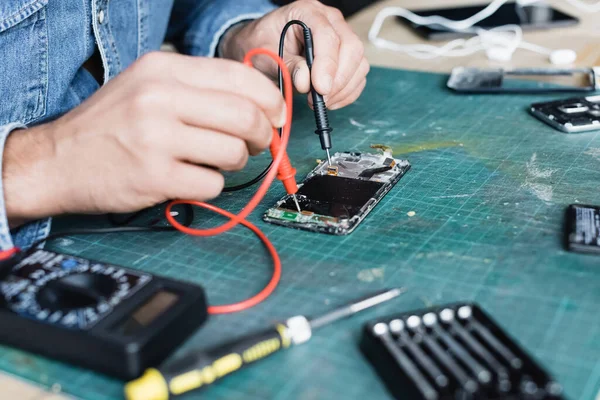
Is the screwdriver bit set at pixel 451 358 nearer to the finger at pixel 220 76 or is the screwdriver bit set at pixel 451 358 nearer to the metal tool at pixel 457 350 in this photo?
the metal tool at pixel 457 350

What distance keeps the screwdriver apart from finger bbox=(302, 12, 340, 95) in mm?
389

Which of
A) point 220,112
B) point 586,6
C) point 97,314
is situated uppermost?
point 220,112

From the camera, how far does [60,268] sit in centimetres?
61

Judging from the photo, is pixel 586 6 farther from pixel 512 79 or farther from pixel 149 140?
pixel 149 140

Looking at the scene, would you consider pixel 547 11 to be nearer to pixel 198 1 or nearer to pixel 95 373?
pixel 198 1

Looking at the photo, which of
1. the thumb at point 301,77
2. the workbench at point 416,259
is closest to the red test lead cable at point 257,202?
the workbench at point 416,259

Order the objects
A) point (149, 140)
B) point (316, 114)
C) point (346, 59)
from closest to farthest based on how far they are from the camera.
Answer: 1. point (149, 140)
2. point (316, 114)
3. point (346, 59)

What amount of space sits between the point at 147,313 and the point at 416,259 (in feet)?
0.97

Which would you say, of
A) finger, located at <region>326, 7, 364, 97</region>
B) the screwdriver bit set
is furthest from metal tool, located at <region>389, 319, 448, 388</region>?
finger, located at <region>326, 7, 364, 97</region>

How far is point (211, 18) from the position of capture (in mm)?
1298

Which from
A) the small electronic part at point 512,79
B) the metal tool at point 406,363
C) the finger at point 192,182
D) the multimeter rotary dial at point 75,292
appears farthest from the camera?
the small electronic part at point 512,79

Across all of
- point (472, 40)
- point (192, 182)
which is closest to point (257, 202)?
point (192, 182)

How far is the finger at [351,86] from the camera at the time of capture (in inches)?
39.9

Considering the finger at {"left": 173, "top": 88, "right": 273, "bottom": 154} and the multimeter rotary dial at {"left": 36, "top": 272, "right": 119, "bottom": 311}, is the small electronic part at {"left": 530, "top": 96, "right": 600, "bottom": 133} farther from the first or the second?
the multimeter rotary dial at {"left": 36, "top": 272, "right": 119, "bottom": 311}
